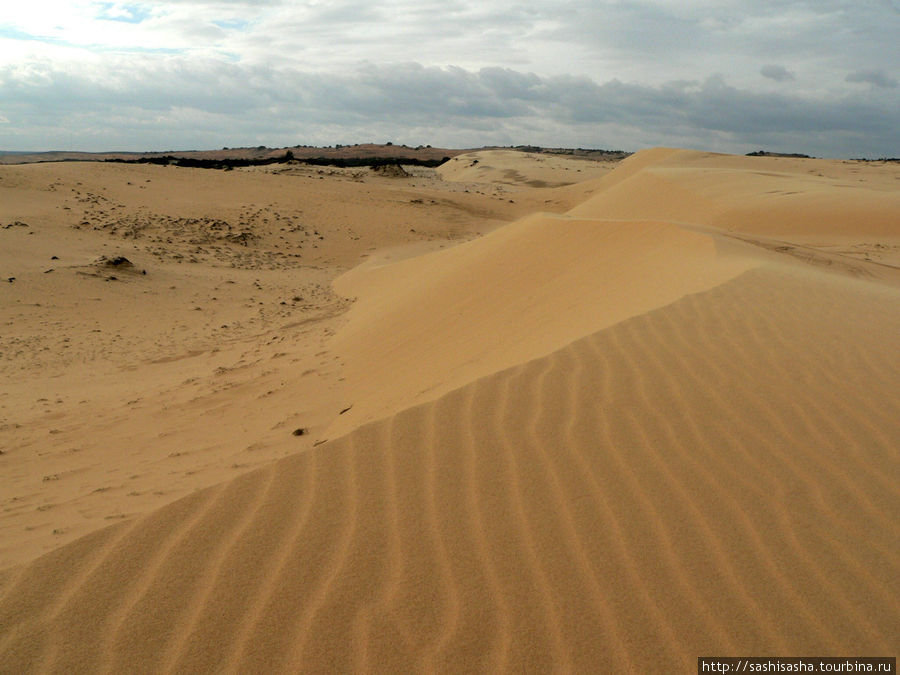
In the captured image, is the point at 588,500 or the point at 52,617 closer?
the point at 52,617

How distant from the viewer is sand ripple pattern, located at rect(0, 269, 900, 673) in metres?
2.07

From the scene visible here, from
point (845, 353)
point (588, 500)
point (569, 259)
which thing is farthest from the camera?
point (569, 259)

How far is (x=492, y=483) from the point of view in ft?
9.18

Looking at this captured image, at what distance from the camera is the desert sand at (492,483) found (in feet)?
6.94

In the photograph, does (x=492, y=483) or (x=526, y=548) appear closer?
(x=526, y=548)

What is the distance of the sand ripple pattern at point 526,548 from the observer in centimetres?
207

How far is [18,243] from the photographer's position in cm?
1218

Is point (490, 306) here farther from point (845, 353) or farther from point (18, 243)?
point (18, 243)

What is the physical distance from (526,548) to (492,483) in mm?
416

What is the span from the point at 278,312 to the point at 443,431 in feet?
24.7

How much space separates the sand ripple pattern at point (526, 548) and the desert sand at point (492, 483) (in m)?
0.01

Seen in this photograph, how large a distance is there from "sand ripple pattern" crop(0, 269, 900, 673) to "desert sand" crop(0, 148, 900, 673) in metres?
0.01

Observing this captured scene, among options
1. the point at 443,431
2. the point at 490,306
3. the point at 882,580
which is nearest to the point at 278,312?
the point at 490,306

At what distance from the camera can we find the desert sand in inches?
83.3
